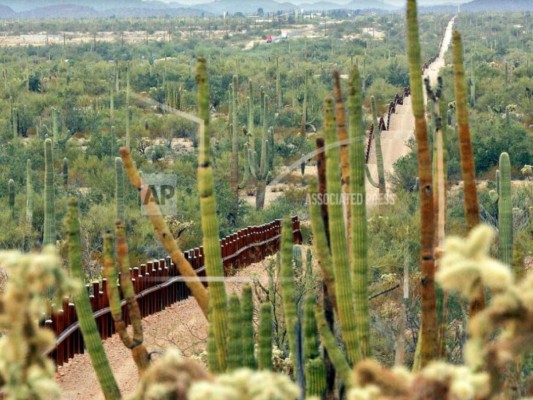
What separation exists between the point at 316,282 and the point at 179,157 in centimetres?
1665

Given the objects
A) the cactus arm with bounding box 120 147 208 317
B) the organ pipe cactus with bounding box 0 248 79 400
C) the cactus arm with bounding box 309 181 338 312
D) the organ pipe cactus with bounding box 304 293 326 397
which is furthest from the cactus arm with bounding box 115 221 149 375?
the organ pipe cactus with bounding box 0 248 79 400

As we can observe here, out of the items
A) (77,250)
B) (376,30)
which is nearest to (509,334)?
(77,250)

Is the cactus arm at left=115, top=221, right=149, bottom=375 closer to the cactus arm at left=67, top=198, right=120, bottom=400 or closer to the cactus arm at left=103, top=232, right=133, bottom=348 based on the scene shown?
the cactus arm at left=103, top=232, right=133, bottom=348

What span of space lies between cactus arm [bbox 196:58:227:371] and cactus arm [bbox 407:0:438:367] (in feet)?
3.76

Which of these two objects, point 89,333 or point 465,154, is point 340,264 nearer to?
point 465,154

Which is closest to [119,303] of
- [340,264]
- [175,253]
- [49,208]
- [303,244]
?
[175,253]

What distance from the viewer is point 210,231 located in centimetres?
644

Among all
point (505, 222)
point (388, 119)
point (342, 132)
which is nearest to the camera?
point (342, 132)

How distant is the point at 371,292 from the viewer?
1373 cm

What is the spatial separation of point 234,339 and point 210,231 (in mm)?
619

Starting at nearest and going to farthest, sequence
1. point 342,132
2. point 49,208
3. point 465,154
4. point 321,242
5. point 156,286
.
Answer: point 321,242, point 465,154, point 342,132, point 156,286, point 49,208

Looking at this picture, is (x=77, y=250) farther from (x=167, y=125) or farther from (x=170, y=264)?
(x=167, y=125)

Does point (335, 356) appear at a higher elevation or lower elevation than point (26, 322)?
lower

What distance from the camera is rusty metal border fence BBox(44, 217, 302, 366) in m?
11.9
